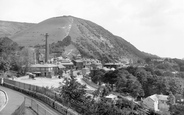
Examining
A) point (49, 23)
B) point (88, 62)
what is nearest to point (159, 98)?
point (88, 62)

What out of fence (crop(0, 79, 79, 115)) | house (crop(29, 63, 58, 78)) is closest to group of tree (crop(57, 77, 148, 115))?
fence (crop(0, 79, 79, 115))

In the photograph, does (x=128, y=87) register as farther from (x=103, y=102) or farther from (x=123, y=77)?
(x=103, y=102)

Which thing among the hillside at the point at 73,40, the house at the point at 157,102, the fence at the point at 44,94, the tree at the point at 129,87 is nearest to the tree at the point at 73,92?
the fence at the point at 44,94

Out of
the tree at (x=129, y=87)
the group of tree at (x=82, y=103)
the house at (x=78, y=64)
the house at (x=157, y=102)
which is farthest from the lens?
the house at (x=78, y=64)

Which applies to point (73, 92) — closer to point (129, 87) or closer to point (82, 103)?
point (82, 103)

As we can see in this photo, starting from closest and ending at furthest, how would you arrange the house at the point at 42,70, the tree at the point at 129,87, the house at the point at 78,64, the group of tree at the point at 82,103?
the group of tree at the point at 82,103
the tree at the point at 129,87
the house at the point at 42,70
the house at the point at 78,64

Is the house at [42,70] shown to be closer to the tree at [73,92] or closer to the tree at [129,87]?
the tree at [129,87]
